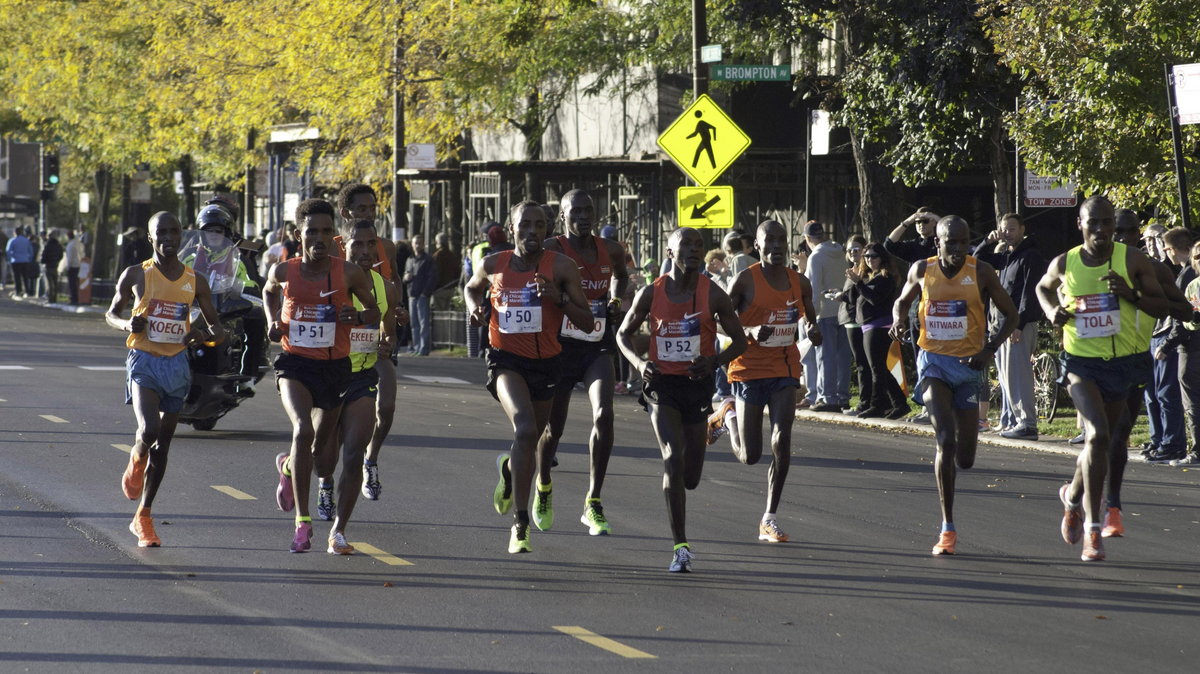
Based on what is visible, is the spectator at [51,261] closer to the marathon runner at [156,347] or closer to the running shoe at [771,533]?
the marathon runner at [156,347]

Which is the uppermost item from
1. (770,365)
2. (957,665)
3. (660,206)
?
(660,206)

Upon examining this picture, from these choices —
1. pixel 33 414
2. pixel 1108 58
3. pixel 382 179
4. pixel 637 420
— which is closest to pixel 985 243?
pixel 1108 58

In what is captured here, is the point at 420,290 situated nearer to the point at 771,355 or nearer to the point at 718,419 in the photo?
the point at 718,419

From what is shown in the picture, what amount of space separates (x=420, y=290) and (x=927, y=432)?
11013mm

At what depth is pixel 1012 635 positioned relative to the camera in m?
7.23

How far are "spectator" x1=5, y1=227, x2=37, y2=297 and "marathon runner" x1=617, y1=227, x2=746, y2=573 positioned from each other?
123ft

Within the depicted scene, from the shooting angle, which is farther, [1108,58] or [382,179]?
[382,179]

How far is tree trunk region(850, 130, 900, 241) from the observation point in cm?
2130

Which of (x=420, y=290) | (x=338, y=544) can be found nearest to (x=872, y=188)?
(x=420, y=290)

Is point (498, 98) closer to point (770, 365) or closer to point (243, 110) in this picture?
point (243, 110)

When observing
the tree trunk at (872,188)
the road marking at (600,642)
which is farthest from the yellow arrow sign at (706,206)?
the road marking at (600,642)

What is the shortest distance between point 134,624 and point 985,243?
10.1 metres

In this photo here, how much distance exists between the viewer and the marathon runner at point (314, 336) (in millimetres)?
8828

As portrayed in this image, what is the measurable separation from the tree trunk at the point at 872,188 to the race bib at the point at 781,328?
1092cm
